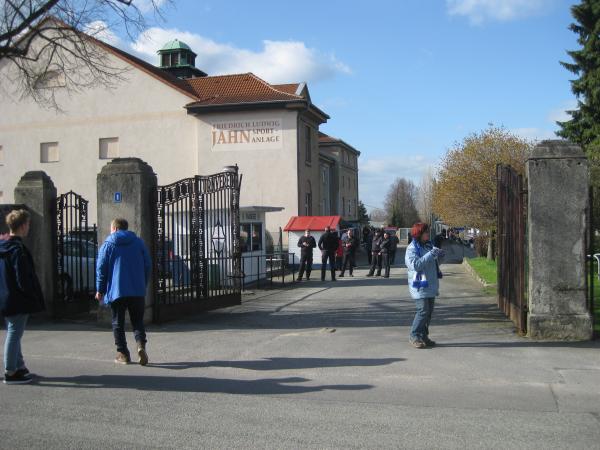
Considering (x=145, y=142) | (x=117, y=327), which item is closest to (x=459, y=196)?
(x=145, y=142)

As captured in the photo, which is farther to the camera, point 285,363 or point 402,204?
point 402,204

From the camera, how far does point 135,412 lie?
18.5ft

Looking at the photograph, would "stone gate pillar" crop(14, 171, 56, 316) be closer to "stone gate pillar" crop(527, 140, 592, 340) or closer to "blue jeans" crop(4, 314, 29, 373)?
"blue jeans" crop(4, 314, 29, 373)

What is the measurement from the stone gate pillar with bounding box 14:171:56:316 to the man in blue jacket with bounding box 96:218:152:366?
4083 millimetres

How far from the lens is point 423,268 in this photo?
26.9ft

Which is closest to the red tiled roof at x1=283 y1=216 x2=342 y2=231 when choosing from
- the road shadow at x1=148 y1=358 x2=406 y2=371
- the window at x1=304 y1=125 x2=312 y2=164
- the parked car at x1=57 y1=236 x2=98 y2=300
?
the window at x1=304 y1=125 x2=312 y2=164

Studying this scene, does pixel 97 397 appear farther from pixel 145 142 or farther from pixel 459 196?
pixel 145 142

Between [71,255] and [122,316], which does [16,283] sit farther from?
[71,255]

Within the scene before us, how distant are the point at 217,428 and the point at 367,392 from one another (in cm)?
180

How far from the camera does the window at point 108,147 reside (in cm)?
3666

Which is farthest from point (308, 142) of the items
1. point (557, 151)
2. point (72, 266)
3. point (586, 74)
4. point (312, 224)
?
point (557, 151)

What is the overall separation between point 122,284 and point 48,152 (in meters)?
33.6

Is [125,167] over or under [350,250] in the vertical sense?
over

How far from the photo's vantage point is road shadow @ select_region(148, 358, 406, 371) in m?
7.50
